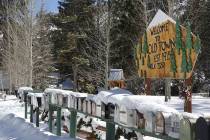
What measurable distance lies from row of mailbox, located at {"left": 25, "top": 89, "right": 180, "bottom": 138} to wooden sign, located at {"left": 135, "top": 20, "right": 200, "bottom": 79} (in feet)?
11.5

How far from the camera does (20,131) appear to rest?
11.7 m

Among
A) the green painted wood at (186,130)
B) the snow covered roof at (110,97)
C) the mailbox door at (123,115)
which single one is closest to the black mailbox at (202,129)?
the green painted wood at (186,130)

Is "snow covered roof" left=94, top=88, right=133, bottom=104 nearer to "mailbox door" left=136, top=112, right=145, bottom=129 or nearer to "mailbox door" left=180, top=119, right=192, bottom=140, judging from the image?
"mailbox door" left=136, top=112, right=145, bottom=129

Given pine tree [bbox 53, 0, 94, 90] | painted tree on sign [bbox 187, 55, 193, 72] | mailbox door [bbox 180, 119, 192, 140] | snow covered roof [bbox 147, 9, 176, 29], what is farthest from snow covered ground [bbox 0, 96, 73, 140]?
Answer: pine tree [bbox 53, 0, 94, 90]

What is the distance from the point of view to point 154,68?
14602mm

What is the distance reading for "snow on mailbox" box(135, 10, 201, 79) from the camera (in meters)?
12.3

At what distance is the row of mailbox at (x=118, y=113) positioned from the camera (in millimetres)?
5738

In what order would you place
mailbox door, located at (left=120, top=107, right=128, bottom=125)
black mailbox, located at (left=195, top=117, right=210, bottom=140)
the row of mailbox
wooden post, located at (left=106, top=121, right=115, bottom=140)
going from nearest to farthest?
black mailbox, located at (left=195, top=117, right=210, bottom=140) < the row of mailbox < mailbox door, located at (left=120, top=107, right=128, bottom=125) < wooden post, located at (left=106, top=121, right=115, bottom=140)

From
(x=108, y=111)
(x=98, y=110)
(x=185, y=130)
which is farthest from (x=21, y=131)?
(x=185, y=130)

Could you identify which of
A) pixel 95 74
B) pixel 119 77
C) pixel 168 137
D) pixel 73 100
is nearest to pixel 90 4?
pixel 95 74

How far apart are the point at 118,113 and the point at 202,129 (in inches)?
102

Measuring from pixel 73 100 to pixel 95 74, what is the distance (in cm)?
2587

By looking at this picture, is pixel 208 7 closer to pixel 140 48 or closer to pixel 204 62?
pixel 204 62

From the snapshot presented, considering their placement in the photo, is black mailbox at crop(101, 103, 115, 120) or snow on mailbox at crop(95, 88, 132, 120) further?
black mailbox at crop(101, 103, 115, 120)
